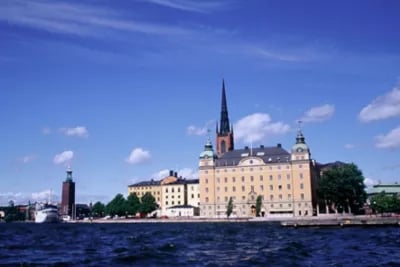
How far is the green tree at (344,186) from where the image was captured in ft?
408

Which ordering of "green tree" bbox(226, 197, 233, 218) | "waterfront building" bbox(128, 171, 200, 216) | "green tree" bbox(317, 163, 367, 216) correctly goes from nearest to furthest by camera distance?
"green tree" bbox(317, 163, 367, 216)
"green tree" bbox(226, 197, 233, 218)
"waterfront building" bbox(128, 171, 200, 216)

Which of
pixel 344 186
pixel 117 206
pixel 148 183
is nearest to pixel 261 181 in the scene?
pixel 344 186

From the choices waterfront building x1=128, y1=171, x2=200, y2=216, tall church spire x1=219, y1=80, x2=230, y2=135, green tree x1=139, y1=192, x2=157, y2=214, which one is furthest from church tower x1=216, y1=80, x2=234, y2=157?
green tree x1=139, y1=192, x2=157, y2=214

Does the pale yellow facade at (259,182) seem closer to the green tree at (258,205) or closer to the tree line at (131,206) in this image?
the green tree at (258,205)

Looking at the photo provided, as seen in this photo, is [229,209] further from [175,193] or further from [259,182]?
[175,193]

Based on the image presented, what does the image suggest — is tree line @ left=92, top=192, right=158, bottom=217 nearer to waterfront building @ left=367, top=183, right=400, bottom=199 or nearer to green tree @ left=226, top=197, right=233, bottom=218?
green tree @ left=226, top=197, right=233, bottom=218

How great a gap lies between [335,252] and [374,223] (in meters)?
52.1

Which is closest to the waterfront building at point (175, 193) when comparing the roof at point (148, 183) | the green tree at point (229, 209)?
the roof at point (148, 183)

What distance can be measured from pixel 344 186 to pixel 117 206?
80011 mm

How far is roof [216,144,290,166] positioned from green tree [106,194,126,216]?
37.6 m

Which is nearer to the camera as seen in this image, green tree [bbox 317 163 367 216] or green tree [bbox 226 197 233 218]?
green tree [bbox 317 163 367 216]

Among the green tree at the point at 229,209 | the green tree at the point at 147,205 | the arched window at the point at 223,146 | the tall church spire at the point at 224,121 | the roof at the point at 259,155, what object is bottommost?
the green tree at the point at 229,209

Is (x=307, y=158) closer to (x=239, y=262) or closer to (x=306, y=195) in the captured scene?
(x=306, y=195)

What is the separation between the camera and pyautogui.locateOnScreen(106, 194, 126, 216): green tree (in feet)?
551
